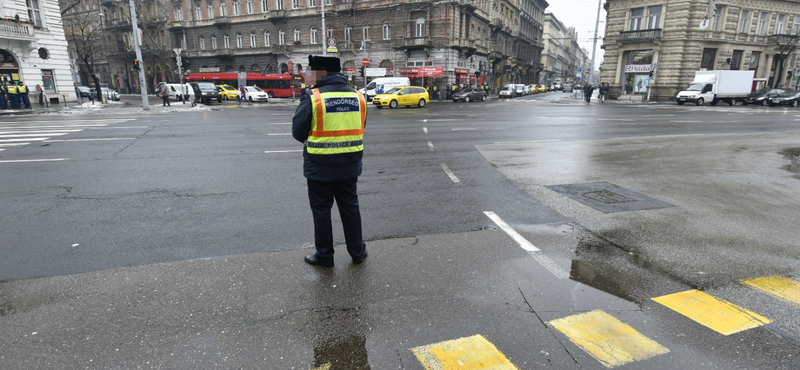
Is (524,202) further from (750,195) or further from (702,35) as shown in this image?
(702,35)

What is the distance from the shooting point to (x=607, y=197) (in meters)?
6.35

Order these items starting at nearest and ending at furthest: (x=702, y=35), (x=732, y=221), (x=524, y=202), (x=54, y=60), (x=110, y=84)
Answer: (x=732, y=221) → (x=524, y=202) → (x=54, y=60) → (x=702, y=35) → (x=110, y=84)

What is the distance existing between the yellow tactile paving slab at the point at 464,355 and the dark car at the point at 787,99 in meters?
43.3

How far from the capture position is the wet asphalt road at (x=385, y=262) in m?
2.81

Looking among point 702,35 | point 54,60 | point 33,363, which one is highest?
point 702,35

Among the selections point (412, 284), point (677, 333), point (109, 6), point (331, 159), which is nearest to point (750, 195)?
point (677, 333)

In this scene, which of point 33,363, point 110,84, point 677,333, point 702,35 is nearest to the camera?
point 33,363

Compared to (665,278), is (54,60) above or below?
above

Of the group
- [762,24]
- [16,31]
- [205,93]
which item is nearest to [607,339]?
[16,31]

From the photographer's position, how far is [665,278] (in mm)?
3771

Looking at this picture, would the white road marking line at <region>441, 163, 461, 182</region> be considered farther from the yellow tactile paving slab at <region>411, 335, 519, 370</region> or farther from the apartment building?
the apartment building

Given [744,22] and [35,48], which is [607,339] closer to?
[35,48]

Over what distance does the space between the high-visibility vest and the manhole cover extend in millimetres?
4022

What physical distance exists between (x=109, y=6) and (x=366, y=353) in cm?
7685
